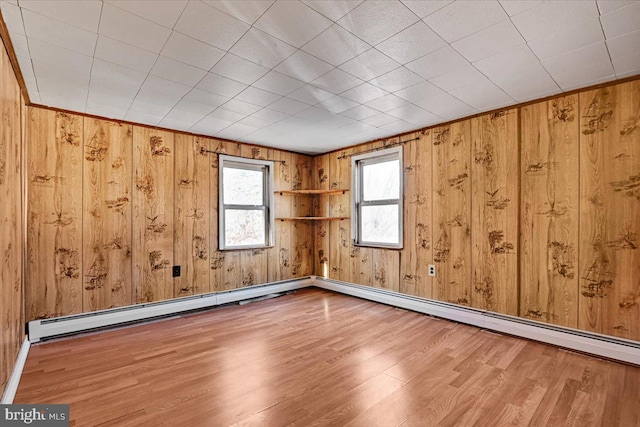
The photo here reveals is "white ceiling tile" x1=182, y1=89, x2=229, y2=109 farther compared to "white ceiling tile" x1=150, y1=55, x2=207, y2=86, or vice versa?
"white ceiling tile" x1=182, y1=89, x2=229, y2=109

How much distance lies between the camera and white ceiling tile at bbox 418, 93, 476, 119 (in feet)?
8.96

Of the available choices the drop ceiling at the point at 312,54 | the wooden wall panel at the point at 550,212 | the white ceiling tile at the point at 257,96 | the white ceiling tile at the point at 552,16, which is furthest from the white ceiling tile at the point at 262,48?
the wooden wall panel at the point at 550,212

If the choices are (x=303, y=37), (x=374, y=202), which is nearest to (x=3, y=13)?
(x=303, y=37)

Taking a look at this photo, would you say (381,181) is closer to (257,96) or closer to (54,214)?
(257,96)

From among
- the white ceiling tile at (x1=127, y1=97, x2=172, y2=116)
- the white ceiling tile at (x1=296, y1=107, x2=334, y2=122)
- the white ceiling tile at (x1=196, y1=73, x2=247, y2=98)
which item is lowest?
the white ceiling tile at (x1=296, y1=107, x2=334, y2=122)

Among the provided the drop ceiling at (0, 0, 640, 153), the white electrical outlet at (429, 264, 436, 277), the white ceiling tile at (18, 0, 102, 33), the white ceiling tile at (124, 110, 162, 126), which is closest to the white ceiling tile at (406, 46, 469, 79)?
the drop ceiling at (0, 0, 640, 153)

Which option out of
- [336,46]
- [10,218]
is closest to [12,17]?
[10,218]

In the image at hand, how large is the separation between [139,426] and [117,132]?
9.53ft

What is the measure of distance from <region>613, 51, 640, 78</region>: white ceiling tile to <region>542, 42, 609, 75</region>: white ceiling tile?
11 cm

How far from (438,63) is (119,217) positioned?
3.43m

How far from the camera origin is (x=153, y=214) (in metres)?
3.50

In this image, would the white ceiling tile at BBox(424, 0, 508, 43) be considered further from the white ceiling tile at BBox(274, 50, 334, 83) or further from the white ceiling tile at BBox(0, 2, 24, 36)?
the white ceiling tile at BBox(0, 2, 24, 36)

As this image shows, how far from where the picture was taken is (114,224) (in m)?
3.24

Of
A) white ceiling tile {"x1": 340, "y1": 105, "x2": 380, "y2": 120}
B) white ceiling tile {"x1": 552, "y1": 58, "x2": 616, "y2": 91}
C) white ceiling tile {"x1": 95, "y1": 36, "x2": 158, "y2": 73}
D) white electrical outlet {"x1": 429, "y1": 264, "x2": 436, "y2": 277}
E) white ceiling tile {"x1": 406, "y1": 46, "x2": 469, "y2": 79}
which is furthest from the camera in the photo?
white electrical outlet {"x1": 429, "y1": 264, "x2": 436, "y2": 277}
